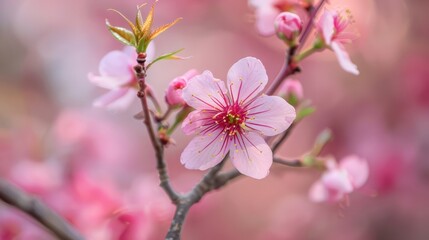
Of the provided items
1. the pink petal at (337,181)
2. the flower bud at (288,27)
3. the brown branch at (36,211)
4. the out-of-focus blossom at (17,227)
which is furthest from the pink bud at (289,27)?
the out-of-focus blossom at (17,227)

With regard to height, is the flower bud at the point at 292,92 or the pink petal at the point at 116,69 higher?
the pink petal at the point at 116,69

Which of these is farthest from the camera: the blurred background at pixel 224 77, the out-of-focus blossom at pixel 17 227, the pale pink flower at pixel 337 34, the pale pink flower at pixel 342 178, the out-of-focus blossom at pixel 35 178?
the blurred background at pixel 224 77

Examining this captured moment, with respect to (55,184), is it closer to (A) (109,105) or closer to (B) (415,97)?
(A) (109,105)

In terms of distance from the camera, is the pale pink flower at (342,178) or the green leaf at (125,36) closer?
the green leaf at (125,36)

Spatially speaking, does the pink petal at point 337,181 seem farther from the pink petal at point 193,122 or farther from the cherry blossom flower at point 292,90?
the pink petal at point 193,122

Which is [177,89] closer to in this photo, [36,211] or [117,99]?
[117,99]

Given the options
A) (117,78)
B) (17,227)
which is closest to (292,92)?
(117,78)

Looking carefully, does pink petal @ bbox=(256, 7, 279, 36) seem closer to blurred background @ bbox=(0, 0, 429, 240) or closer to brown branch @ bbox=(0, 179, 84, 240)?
brown branch @ bbox=(0, 179, 84, 240)
